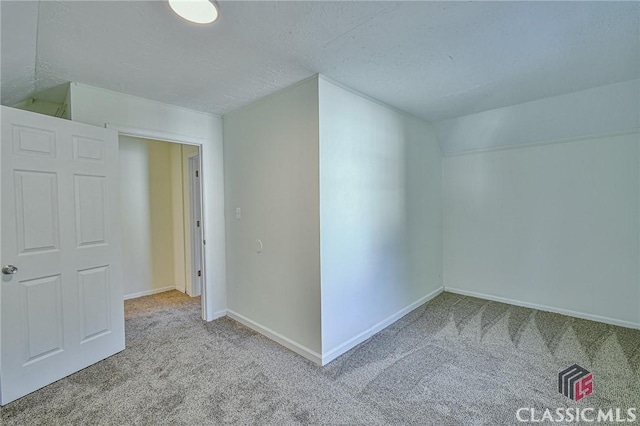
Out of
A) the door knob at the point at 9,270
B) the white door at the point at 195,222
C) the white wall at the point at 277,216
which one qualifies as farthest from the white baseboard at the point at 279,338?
the door knob at the point at 9,270

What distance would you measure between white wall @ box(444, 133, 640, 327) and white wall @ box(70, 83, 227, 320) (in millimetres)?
3012

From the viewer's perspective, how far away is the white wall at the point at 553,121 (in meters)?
2.64

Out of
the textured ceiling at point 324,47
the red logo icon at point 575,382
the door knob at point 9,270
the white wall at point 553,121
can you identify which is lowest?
the red logo icon at point 575,382

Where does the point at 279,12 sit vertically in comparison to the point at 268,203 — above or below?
above

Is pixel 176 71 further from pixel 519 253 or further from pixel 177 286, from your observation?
pixel 519 253

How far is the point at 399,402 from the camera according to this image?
1.89 m

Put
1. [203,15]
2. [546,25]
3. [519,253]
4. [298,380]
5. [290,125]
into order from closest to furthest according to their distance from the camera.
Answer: [203,15]
[546,25]
[298,380]
[290,125]
[519,253]

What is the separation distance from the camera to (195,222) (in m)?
4.04

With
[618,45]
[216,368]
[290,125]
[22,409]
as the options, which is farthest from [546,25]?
[22,409]

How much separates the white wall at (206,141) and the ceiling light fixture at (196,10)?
151cm

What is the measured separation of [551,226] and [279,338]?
3.21 meters

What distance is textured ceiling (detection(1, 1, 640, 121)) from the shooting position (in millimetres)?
1517

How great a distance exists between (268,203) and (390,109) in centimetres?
161

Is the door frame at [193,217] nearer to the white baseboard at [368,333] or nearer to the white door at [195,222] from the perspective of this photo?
the white door at [195,222]
